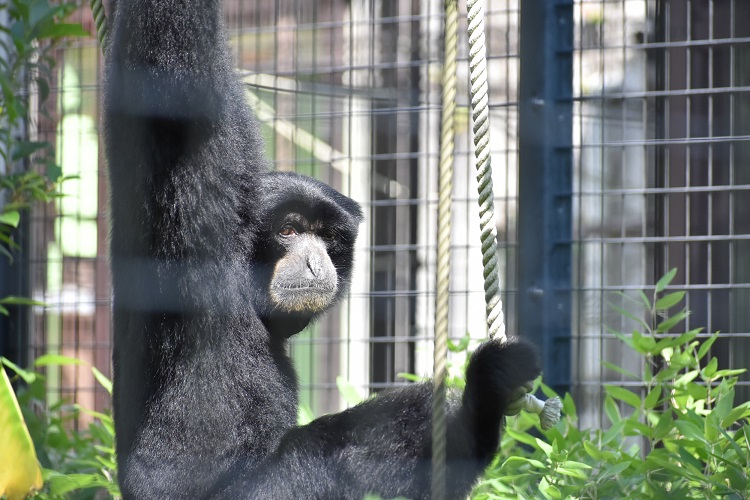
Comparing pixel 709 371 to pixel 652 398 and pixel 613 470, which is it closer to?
pixel 652 398

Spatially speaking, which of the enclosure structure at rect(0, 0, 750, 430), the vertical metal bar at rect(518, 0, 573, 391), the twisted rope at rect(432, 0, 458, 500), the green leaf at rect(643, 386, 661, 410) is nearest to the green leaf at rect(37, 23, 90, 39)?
the enclosure structure at rect(0, 0, 750, 430)

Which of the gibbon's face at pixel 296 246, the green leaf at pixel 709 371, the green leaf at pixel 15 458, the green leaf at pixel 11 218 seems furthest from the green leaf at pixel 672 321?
the green leaf at pixel 11 218

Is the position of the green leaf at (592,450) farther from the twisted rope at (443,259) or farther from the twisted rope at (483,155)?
the twisted rope at (443,259)

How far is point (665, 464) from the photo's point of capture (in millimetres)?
2314

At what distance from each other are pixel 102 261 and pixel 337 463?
8.75 ft

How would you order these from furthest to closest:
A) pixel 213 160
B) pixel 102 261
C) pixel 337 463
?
pixel 102 261, pixel 337 463, pixel 213 160

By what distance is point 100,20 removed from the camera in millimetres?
2168

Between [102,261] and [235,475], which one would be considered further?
[102,261]

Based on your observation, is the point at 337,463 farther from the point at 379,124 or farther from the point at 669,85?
the point at 379,124

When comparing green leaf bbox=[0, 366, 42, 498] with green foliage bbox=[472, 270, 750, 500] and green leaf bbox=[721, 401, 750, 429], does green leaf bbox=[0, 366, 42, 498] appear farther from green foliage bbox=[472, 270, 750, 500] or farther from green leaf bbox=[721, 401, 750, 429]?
green leaf bbox=[721, 401, 750, 429]

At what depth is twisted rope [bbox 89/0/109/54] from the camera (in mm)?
2139

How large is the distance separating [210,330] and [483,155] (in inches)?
32.1

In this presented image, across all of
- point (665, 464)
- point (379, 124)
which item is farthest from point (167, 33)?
point (379, 124)

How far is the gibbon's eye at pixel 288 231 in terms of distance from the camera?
100 inches
